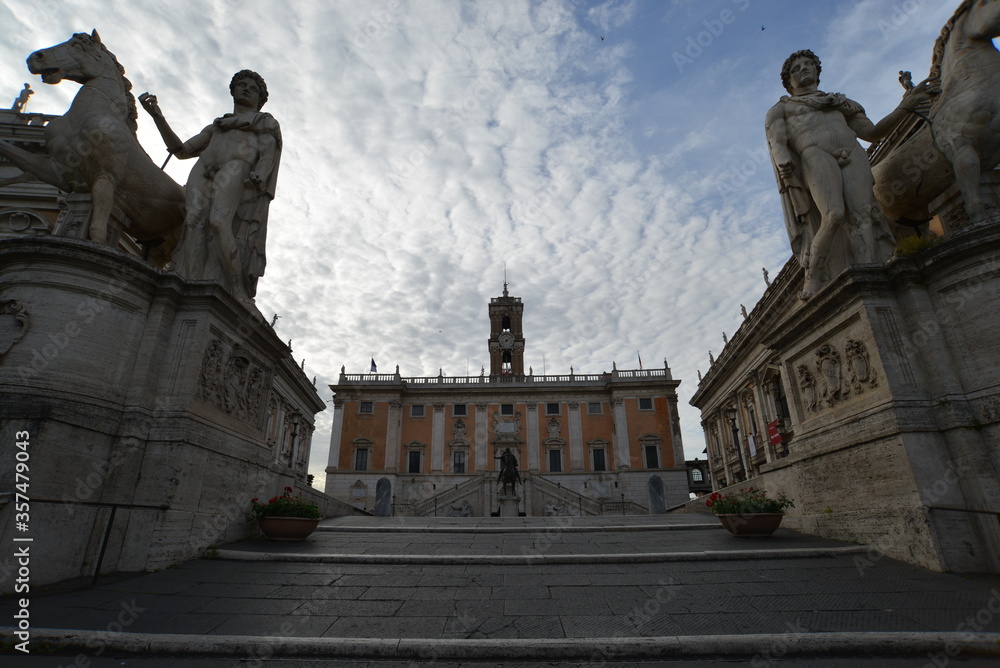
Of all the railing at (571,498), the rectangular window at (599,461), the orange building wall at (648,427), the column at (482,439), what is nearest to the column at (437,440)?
the column at (482,439)

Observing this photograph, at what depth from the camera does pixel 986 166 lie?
6.04 metres

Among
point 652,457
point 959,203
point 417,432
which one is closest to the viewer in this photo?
point 959,203

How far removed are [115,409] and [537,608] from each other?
17.1ft

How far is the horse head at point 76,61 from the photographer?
6.32 metres

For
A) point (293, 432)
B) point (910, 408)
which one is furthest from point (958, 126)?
point (293, 432)

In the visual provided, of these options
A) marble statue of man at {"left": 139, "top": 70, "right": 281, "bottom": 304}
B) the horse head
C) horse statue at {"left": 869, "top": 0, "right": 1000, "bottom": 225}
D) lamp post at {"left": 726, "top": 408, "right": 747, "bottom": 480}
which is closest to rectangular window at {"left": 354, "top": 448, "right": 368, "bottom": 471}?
lamp post at {"left": 726, "top": 408, "right": 747, "bottom": 480}

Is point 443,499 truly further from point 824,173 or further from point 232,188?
point 824,173

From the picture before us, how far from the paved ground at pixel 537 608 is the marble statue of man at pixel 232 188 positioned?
4103mm

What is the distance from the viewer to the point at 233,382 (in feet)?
23.2

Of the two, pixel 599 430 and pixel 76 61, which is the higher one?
pixel 599 430

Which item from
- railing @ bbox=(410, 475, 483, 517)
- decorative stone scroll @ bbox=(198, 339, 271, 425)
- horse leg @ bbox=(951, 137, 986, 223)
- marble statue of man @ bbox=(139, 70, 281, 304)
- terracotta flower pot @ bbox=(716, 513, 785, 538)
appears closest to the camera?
horse leg @ bbox=(951, 137, 986, 223)

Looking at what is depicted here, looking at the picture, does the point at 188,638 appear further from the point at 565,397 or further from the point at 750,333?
the point at 565,397

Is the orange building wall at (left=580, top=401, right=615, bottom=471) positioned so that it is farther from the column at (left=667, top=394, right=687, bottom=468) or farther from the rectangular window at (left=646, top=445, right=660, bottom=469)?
the column at (left=667, top=394, right=687, bottom=468)

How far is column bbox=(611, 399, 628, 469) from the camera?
44.3m
